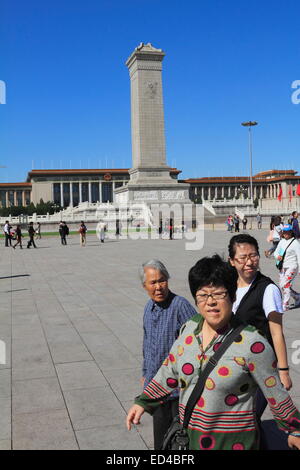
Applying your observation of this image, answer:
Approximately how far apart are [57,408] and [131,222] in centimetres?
4527

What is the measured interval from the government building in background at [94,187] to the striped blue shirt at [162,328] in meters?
105

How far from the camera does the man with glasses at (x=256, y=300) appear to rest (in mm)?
3497

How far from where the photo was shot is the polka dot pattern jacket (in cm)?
243

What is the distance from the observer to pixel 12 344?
7387 millimetres

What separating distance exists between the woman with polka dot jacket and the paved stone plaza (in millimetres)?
562

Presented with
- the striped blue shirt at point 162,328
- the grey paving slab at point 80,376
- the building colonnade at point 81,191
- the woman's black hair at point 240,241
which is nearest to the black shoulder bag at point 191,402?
the striped blue shirt at point 162,328

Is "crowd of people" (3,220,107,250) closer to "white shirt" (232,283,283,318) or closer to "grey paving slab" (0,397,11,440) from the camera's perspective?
"grey paving slab" (0,397,11,440)

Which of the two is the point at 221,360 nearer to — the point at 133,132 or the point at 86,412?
the point at 86,412

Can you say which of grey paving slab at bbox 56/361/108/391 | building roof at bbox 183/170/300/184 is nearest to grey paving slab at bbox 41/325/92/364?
grey paving slab at bbox 56/361/108/391

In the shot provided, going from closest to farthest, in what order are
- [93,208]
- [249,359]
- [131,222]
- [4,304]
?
[249,359]
[4,304]
[131,222]
[93,208]

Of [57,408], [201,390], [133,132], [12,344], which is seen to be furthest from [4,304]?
[133,132]

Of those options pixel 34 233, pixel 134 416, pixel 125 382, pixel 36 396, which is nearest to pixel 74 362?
pixel 125 382

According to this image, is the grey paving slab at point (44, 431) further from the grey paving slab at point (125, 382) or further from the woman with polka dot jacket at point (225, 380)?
the woman with polka dot jacket at point (225, 380)

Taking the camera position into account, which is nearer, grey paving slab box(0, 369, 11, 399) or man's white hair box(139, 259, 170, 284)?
man's white hair box(139, 259, 170, 284)
